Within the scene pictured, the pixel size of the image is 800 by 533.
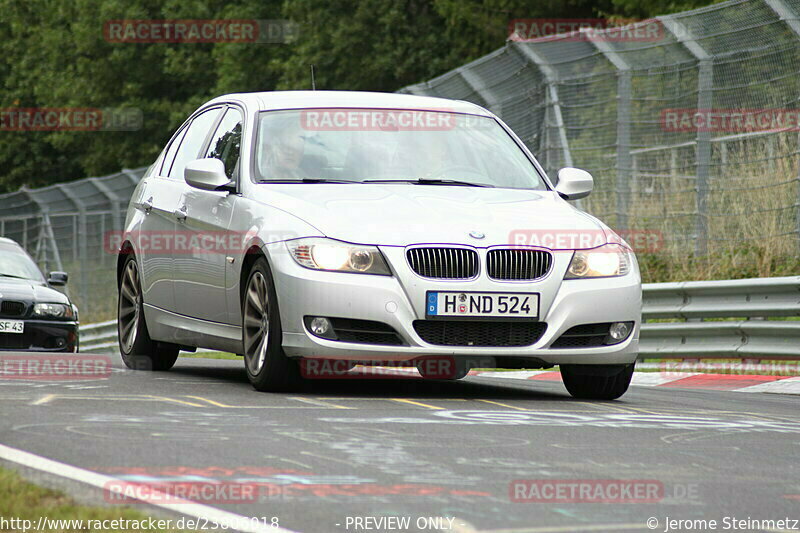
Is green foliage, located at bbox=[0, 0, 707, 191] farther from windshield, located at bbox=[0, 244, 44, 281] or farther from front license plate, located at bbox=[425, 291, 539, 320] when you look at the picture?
front license plate, located at bbox=[425, 291, 539, 320]

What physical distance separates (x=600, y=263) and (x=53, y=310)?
8.41 m

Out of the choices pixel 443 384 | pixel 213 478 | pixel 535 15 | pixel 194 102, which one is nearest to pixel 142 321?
pixel 443 384

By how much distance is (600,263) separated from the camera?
28.1 feet

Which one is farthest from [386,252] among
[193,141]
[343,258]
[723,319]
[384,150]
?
[723,319]

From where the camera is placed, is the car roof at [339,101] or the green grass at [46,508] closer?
the green grass at [46,508]

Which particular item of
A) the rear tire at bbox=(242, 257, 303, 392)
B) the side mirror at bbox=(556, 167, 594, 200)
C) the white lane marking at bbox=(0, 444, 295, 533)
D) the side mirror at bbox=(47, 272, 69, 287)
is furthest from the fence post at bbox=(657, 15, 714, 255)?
the white lane marking at bbox=(0, 444, 295, 533)

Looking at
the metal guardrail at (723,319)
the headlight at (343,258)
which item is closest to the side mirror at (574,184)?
the headlight at (343,258)

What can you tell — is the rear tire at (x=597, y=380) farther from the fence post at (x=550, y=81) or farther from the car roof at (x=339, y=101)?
the fence post at (x=550, y=81)

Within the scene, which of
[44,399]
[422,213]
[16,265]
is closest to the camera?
[44,399]

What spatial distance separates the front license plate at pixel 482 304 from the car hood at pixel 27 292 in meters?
8.23

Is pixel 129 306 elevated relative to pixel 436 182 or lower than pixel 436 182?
lower

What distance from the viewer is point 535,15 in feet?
118

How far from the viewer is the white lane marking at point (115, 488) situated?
14.6ft

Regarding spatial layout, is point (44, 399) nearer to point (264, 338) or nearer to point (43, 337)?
point (264, 338)
